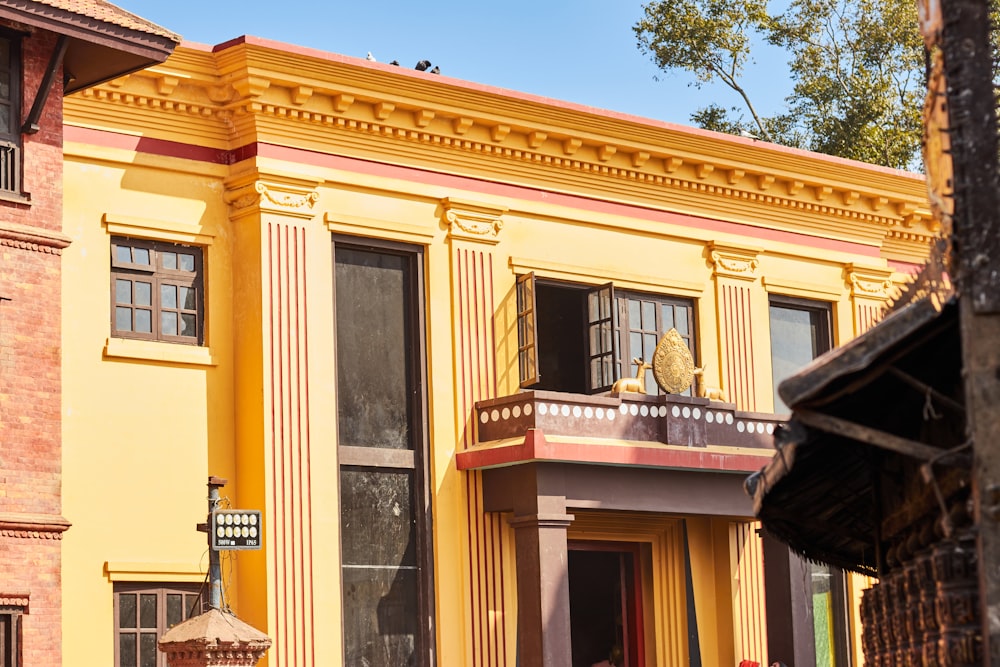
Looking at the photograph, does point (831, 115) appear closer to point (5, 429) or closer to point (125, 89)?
point (125, 89)

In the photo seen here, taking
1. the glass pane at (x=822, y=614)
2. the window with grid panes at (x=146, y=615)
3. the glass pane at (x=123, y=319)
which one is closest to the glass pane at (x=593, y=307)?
the glass pane at (x=822, y=614)

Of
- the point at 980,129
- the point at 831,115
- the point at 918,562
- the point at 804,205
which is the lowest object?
the point at 918,562

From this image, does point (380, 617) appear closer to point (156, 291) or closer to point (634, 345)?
point (156, 291)

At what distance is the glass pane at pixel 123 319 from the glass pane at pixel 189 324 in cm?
65

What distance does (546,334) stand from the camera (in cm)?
2473

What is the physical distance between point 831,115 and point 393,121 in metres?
16.4

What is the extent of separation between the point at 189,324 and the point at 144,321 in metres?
0.57

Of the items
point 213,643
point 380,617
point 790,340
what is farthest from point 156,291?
point 790,340

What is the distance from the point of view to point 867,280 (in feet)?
83.8

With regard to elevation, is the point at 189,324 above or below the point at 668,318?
below

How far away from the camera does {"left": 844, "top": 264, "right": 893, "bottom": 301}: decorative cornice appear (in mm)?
25375

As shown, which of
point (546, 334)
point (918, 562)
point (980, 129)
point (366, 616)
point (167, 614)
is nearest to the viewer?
point (980, 129)

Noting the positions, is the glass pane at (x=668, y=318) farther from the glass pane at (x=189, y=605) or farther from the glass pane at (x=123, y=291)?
the glass pane at (x=189, y=605)

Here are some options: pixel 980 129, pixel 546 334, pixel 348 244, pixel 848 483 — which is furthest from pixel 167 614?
pixel 980 129
